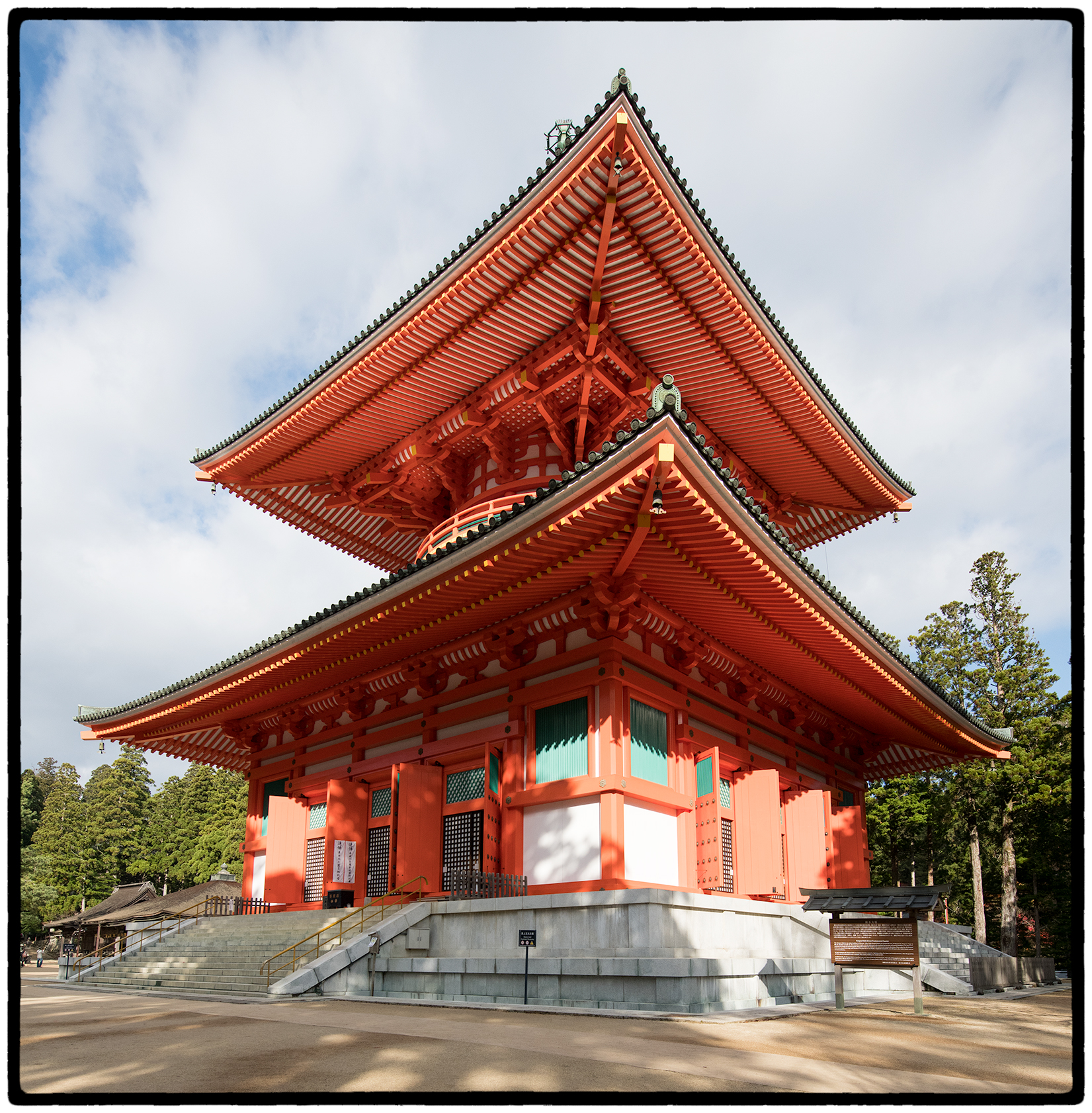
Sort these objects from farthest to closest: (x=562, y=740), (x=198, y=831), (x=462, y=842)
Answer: (x=198, y=831) → (x=462, y=842) → (x=562, y=740)

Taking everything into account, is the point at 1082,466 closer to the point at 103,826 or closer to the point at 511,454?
the point at 511,454

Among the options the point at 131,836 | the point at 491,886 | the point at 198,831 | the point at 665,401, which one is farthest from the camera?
the point at 131,836

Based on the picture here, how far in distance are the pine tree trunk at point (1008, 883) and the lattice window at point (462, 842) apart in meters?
29.8

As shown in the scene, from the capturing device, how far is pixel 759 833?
1691cm

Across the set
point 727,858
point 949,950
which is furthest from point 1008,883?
point 727,858

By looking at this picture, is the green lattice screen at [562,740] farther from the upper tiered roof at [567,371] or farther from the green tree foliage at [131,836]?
the green tree foliage at [131,836]

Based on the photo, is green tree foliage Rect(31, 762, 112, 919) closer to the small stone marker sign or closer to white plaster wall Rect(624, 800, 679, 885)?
white plaster wall Rect(624, 800, 679, 885)

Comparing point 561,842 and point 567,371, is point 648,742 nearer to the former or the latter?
point 561,842

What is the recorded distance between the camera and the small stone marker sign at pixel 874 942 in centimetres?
1247

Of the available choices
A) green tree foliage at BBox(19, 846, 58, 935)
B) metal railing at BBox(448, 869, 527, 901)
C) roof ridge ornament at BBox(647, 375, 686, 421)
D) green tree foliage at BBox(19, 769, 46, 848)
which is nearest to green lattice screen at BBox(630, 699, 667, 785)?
metal railing at BBox(448, 869, 527, 901)

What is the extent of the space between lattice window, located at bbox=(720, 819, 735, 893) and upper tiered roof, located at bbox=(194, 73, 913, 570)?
8.24 m

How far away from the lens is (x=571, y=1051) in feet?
24.6

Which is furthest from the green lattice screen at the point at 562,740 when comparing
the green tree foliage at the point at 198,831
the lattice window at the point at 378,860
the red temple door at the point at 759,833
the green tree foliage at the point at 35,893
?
the green tree foliage at the point at 198,831

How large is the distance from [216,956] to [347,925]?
3.04 meters
